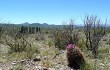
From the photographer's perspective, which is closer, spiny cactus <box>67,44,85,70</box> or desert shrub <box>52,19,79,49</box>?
spiny cactus <box>67,44,85,70</box>

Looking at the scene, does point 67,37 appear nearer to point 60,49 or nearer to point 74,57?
point 60,49

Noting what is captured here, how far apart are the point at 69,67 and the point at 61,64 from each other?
0.52 meters

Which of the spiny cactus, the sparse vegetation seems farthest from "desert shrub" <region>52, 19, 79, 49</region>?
the spiny cactus

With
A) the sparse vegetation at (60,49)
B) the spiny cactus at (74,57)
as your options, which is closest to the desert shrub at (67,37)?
the sparse vegetation at (60,49)

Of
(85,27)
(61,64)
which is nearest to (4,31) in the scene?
(85,27)

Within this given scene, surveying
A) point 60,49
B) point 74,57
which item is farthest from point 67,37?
point 74,57

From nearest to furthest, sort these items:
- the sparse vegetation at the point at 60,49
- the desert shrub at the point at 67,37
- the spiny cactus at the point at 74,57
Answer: the spiny cactus at the point at 74,57 → the sparse vegetation at the point at 60,49 → the desert shrub at the point at 67,37

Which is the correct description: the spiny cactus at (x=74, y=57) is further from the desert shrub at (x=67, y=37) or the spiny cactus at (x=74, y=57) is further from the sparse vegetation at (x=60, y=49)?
the desert shrub at (x=67, y=37)

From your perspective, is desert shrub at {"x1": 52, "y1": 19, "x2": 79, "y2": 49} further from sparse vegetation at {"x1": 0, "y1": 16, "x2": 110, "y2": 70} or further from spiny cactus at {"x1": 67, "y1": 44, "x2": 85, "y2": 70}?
spiny cactus at {"x1": 67, "y1": 44, "x2": 85, "y2": 70}

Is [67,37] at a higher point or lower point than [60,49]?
higher

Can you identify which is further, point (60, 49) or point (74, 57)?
point (60, 49)

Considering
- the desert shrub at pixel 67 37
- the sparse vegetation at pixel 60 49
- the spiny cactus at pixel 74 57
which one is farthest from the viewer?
the desert shrub at pixel 67 37

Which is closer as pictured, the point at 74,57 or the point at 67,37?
the point at 74,57

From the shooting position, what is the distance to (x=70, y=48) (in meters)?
10.2
